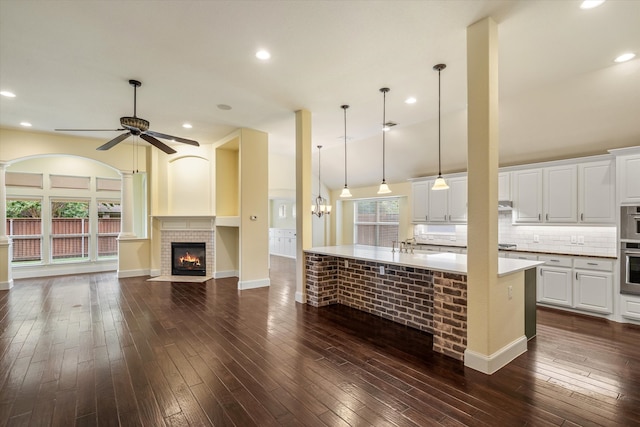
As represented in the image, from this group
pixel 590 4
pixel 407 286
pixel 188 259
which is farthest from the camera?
pixel 188 259

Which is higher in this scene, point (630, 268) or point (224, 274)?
point (630, 268)

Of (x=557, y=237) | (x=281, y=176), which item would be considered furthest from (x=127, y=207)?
(x=557, y=237)

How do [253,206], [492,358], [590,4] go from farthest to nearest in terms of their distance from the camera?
[253,206] → [492,358] → [590,4]

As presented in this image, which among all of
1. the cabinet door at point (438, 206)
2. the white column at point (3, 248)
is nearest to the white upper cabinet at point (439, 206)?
the cabinet door at point (438, 206)

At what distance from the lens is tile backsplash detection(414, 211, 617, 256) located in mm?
4785

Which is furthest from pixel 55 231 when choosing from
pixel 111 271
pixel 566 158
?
pixel 566 158

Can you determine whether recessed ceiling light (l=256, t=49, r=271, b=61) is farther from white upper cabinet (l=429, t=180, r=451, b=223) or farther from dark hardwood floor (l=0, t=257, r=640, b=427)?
white upper cabinet (l=429, t=180, r=451, b=223)

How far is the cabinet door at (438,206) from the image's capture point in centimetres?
664

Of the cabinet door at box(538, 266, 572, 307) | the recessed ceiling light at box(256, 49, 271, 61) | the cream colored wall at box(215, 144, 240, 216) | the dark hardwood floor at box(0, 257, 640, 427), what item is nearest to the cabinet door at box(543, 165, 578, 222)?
the cabinet door at box(538, 266, 572, 307)

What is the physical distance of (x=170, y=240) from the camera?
24.5 feet

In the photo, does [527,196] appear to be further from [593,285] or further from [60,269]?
[60,269]

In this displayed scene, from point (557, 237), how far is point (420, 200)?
8.77 ft

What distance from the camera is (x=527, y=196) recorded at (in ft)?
17.6

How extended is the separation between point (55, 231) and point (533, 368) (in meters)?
10.0
